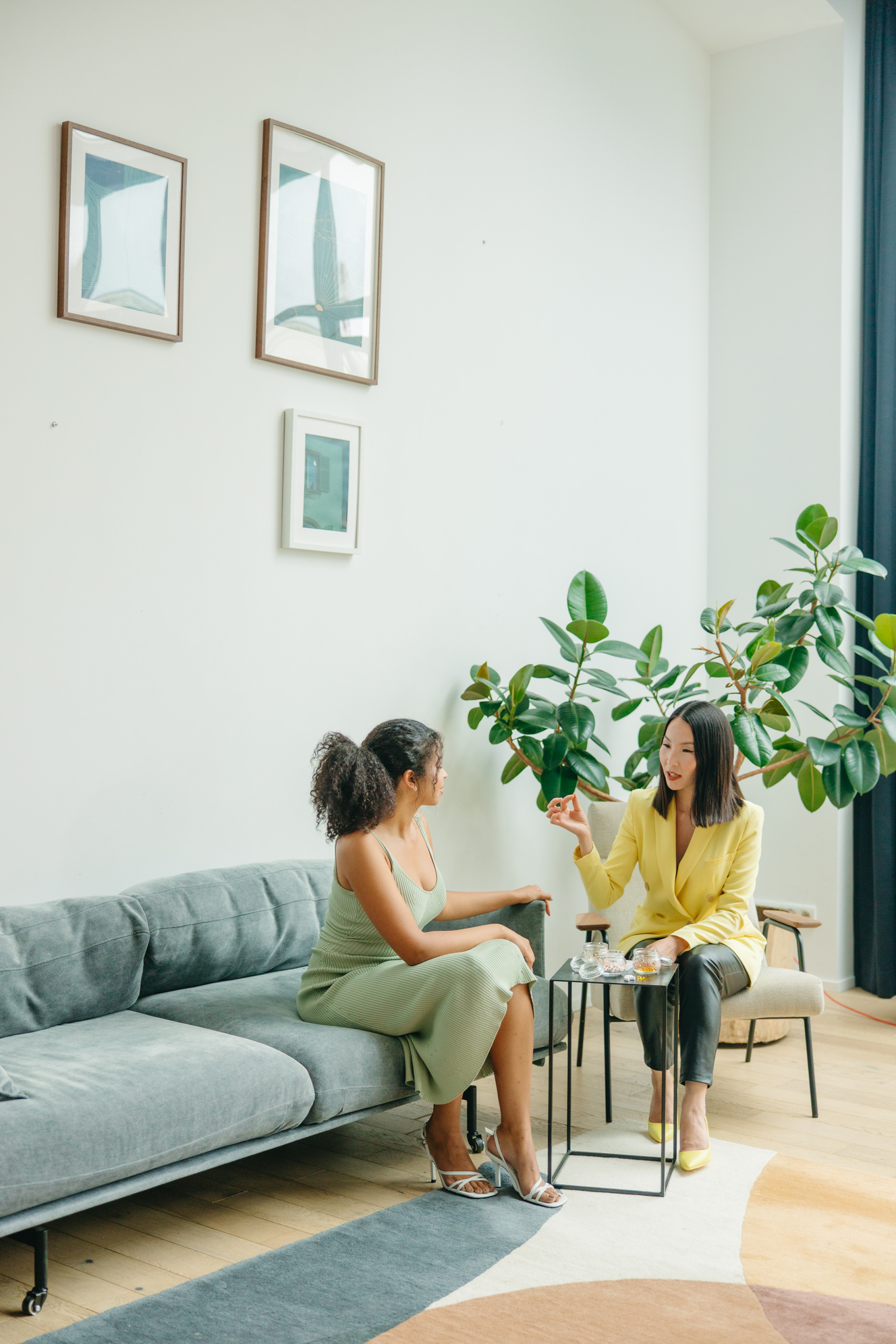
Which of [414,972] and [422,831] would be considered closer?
[414,972]

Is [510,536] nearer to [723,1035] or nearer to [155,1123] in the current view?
[723,1035]

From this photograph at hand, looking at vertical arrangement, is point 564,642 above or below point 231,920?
above

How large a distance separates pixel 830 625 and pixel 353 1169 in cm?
235

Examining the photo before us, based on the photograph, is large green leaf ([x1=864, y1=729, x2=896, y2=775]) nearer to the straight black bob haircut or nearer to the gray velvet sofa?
the straight black bob haircut

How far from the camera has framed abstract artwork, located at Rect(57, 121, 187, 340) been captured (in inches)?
113

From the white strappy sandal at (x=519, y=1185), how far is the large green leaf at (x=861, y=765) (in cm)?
184

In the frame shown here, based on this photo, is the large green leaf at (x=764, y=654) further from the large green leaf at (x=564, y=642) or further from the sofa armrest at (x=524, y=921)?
the sofa armrest at (x=524, y=921)

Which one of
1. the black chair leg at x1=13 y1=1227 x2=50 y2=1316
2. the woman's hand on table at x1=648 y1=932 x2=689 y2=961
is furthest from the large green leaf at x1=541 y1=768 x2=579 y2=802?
the black chair leg at x1=13 y1=1227 x2=50 y2=1316

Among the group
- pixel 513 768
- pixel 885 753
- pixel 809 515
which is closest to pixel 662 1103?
pixel 513 768

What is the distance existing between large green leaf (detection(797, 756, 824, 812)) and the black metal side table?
1.29 meters

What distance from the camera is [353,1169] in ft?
9.53

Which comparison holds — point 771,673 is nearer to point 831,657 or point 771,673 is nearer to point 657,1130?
point 831,657

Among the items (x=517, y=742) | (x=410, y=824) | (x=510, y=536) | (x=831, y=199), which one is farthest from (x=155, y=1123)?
(x=831, y=199)

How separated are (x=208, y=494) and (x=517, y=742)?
1.46 metres
